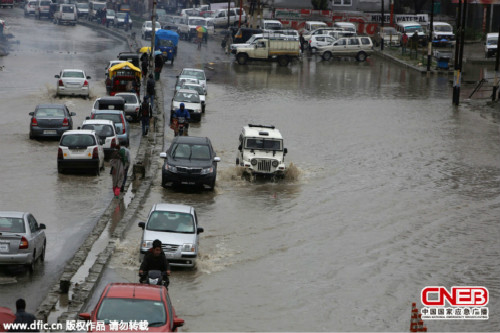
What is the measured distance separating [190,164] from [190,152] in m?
0.83

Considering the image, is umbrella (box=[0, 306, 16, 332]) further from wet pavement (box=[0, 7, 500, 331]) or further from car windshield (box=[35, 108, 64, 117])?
car windshield (box=[35, 108, 64, 117])

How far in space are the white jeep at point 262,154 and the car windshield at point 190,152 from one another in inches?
69.9

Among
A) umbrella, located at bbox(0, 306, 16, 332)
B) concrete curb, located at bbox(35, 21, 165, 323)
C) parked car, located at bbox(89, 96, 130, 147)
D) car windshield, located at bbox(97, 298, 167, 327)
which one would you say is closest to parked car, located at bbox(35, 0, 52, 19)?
parked car, located at bbox(89, 96, 130, 147)

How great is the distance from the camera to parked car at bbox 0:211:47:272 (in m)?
18.9

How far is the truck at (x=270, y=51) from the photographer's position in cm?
6544

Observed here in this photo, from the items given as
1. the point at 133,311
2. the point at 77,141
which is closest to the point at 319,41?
the point at 77,141

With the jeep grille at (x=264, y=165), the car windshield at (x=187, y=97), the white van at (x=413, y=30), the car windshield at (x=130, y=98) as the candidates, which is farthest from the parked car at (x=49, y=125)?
the white van at (x=413, y=30)

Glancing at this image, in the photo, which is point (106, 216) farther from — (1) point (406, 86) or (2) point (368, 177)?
(1) point (406, 86)

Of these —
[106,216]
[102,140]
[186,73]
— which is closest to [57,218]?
[106,216]

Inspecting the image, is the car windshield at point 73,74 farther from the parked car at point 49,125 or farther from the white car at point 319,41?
the white car at point 319,41

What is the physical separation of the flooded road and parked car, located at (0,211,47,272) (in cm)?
39

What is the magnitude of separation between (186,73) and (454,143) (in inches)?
677

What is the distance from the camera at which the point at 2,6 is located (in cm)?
10762

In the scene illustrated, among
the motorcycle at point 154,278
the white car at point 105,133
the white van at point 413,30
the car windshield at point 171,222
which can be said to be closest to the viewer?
the motorcycle at point 154,278
